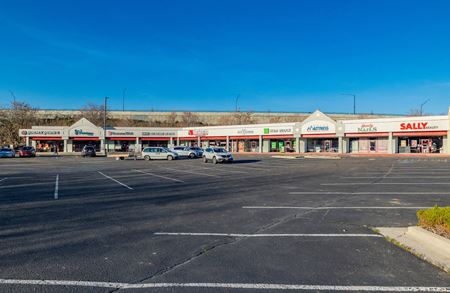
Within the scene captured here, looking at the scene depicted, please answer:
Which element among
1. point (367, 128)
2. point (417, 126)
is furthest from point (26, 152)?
point (417, 126)

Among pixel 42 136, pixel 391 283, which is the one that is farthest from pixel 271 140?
pixel 391 283

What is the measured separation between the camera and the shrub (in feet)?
20.1

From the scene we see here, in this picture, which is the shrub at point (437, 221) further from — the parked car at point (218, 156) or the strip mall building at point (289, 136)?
the strip mall building at point (289, 136)

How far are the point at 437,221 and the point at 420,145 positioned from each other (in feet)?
145

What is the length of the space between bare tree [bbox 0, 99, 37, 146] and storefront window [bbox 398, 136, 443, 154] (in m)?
76.3

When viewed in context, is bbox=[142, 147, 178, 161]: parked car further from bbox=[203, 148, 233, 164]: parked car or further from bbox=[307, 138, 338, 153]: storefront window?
bbox=[307, 138, 338, 153]: storefront window

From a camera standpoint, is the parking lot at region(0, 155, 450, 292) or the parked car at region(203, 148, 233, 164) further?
the parked car at region(203, 148, 233, 164)

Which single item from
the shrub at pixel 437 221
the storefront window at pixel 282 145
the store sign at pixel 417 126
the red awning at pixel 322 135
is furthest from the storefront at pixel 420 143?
the shrub at pixel 437 221

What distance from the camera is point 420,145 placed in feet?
146

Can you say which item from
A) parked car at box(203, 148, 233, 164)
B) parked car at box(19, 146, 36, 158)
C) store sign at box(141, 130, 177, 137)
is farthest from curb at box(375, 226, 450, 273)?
store sign at box(141, 130, 177, 137)

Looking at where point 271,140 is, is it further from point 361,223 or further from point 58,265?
point 58,265

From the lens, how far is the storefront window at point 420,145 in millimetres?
43406

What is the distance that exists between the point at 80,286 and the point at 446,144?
48.2 m

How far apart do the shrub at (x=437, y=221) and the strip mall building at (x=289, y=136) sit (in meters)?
41.4
